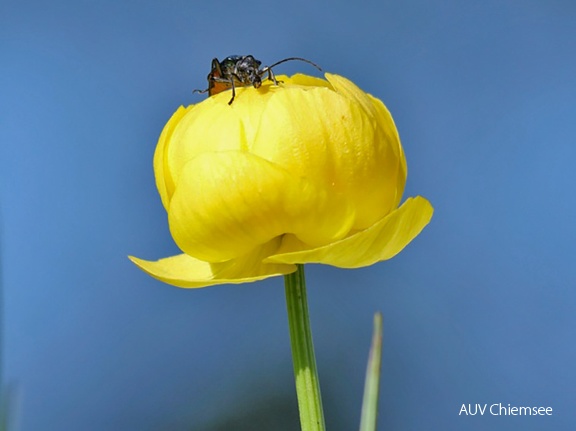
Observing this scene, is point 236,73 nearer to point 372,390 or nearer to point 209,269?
point 209,269

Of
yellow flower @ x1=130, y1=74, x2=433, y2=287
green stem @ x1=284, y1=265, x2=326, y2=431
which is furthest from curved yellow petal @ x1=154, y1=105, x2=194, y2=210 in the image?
green stem @ x1=284, y1=265, x2=326, y2=431

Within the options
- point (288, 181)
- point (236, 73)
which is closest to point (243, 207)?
point (288, 181)

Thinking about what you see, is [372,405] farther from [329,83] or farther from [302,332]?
[329,83]

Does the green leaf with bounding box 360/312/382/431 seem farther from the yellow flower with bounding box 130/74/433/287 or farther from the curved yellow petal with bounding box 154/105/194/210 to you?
the curved yellow petal with bounding box 154/105/194/210

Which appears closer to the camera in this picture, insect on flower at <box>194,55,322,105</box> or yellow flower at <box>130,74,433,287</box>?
yellow flower at <box>130,74,433,287</box>

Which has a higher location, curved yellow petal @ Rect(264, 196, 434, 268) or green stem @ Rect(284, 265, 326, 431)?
curved yellow petal @ Rect(264, 196, 434, 268)

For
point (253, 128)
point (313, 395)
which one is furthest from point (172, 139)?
point (313, 395)
